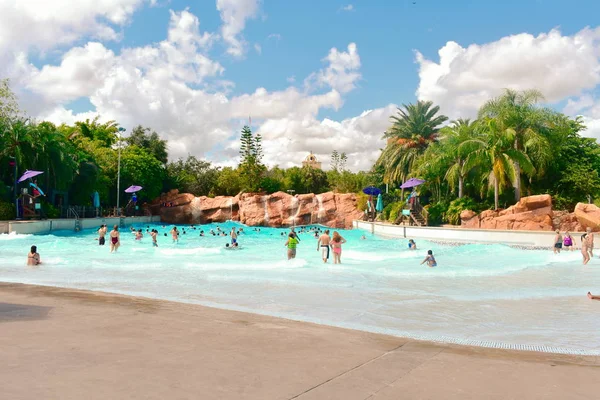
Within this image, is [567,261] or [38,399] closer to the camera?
[38,399]

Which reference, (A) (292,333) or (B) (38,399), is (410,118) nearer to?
(A) (292,333)

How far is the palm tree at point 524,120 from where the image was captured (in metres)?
31.4

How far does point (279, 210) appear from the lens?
49594 millimetres

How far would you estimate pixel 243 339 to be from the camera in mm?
6516

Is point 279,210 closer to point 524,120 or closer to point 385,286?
point 524,120

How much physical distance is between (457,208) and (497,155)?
4401mm

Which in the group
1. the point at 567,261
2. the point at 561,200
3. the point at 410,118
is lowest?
the point at 567,261

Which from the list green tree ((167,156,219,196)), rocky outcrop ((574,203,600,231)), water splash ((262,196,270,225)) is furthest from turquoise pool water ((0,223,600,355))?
green tree ((167,156,219,196))

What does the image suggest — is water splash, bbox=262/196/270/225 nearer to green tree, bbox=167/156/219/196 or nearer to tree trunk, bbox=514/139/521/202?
green tree, bbox=167/156/219/196

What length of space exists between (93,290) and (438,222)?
90.1ft

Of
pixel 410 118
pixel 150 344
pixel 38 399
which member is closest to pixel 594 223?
pixel 410 118

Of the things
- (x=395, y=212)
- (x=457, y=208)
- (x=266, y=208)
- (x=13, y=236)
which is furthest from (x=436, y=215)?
(x=13, y=236)

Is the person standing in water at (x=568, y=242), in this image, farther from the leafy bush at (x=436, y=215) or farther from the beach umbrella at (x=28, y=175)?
the beach umbrella at (x=28, y=175)

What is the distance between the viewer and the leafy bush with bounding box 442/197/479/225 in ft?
106
